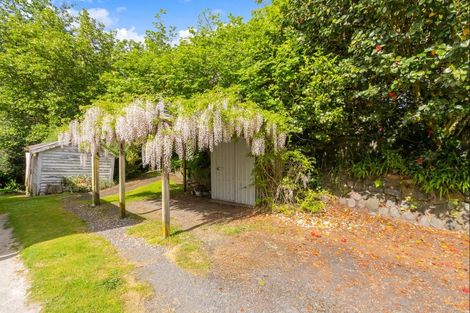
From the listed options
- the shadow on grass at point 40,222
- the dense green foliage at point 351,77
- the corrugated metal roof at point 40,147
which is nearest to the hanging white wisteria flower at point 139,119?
the dense green foliage at point 351,77

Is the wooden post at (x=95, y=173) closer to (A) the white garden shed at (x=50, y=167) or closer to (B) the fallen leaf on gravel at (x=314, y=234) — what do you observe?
(A) the white garden shed at (x=50, y=167)

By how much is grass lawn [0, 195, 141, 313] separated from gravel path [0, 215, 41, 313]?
9 cm

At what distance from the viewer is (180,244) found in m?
4.06

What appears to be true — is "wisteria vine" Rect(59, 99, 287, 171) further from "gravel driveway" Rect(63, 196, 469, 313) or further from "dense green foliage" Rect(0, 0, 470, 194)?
"gravel driveway" Rect(63, 196, 469, 313)

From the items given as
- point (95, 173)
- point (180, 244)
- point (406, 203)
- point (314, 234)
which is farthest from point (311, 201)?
point (95, 173)

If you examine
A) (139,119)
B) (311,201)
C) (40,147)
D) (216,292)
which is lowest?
(216,292)

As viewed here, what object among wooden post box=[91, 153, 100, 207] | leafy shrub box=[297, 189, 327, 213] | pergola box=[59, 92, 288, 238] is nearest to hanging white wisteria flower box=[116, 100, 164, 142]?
pergola box=[59, 92, 288, 238]

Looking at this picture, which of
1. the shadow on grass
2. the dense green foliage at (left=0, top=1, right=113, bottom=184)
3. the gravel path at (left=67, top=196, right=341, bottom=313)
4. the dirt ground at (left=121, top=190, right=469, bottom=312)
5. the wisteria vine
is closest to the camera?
the gravel path at (left=67, top=196, right=341, bottom=313)

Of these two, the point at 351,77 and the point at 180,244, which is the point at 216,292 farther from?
the point at 351,77

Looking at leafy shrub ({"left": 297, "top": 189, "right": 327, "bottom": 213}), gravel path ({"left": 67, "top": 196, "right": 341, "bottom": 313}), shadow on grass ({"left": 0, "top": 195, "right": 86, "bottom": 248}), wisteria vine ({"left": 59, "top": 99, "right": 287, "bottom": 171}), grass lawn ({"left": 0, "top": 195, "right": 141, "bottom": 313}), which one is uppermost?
wisteria vine ({"left": 59, "top": 99, "right": 287, "bottom": 171})

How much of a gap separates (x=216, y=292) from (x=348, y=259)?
195 centimetres

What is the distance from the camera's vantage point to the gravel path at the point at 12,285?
2.55 metres

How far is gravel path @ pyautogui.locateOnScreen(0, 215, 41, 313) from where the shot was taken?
8.36 feet

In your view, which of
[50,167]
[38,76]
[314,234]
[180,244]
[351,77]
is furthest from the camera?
[38,76]
